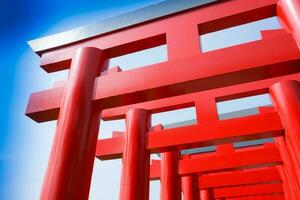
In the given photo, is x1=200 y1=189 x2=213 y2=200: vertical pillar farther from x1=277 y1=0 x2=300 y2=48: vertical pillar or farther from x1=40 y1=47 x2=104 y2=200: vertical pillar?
x1=277 y1=0 x2=300 y2=48: vertical pillar

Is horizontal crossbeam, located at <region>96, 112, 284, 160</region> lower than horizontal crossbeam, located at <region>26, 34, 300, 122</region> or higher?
higher

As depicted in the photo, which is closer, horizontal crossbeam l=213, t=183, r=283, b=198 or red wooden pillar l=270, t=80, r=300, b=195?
red wooden pillar l=270, t=80, r=300, b=195

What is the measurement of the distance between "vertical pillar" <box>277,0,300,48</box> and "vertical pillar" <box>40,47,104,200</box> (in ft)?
8.89

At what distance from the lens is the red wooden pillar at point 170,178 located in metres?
7.60

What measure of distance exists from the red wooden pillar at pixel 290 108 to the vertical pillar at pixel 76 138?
3.81 meters

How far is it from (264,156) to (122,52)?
496 centimetres

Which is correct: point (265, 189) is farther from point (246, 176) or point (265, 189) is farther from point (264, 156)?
point (264, 156)

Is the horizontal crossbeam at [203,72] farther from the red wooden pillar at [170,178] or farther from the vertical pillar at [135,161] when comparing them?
the red wooden pillar at [170,178]

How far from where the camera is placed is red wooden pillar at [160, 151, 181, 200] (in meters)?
7.60

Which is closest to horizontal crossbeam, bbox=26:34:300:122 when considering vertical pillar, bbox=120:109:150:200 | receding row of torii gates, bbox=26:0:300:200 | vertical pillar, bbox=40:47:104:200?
receding row of torii gates, bbox=26:0:300:200

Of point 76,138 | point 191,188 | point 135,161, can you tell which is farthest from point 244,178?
point 76,138

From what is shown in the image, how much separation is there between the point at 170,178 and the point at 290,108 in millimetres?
4069

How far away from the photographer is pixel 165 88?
3.35 metres

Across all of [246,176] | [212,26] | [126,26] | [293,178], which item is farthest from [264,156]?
[126,26]
